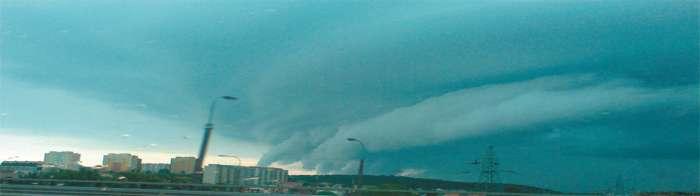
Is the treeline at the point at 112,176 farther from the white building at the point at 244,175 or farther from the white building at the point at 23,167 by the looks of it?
the white building at the point at 244,175

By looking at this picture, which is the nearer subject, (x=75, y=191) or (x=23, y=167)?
(x=23, y=167)

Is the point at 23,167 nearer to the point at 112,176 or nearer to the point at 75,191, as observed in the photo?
the point at 75,191

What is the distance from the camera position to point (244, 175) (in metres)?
8.57

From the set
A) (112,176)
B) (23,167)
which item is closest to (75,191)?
(23,167)

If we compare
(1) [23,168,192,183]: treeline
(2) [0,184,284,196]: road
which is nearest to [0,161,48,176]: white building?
(1) [23,168,192,183]: treeline

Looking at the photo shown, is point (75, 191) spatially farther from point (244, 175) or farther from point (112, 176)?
point (244, 175)

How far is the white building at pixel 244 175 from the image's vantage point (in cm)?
844

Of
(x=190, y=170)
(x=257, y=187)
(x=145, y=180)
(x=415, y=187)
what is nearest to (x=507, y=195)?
(x=415, y=187)

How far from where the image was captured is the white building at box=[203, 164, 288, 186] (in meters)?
8.44

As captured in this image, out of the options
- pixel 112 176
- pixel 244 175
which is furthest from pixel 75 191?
pixel 244 175

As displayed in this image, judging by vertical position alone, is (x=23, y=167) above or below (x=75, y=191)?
above

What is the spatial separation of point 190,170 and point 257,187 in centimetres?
90

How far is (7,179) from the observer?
875 centimetres

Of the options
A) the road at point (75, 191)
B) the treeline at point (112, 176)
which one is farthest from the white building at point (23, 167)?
the road at point (75, 191)
